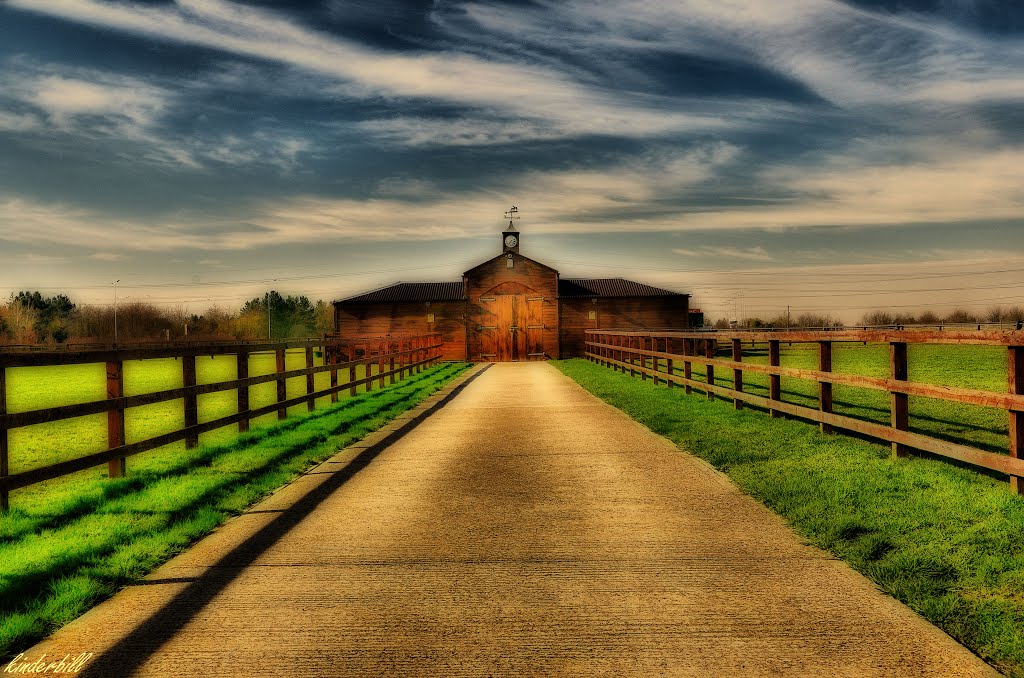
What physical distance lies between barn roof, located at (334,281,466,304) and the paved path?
37309 millimetres

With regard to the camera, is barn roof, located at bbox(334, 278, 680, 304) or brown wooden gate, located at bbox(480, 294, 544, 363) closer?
brown wooden gate, located at bbox(480, 294, 544, 363)

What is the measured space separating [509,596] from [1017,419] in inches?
162

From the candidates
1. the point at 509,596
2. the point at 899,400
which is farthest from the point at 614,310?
the point at 509,596

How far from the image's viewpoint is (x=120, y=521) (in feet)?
19.3

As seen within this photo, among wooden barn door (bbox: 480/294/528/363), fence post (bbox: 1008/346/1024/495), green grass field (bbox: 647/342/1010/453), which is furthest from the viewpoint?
wooden barn door (bbox: 480/294/528/363)

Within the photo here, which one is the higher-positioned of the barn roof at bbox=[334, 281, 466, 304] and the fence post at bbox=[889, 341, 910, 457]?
the barn roof at bbox=[334, 281, 466, 304]

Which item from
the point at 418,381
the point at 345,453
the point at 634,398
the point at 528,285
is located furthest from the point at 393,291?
the point at 345,453

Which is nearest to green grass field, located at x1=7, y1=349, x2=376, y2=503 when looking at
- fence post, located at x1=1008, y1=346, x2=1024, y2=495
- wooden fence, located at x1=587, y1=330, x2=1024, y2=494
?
wooden fence, located at x1=587, y1=330, x2=1024, y2=494

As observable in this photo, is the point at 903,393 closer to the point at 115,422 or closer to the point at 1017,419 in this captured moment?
the point at 1017,419

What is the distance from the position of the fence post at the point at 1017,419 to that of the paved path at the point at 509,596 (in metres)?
1.81

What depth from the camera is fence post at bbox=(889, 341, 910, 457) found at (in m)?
7.40

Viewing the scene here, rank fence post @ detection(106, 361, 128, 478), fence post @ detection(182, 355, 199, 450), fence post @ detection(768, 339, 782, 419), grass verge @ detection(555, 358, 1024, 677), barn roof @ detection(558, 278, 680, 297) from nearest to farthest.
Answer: grass verge @ detection(555, 358, 1024, 677)
fence post @ detection(106, 361, 128, 478)
fence post @ detection(182, 355, 199, 450)
fence post @ detection(768, 339, 782, 419)
barn roof @ detection(558, 278, 680, 297)

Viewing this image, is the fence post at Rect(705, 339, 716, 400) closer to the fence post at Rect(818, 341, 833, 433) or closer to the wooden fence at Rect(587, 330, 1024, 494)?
the wooden fence at Rect(587, 330, 1024, 494)

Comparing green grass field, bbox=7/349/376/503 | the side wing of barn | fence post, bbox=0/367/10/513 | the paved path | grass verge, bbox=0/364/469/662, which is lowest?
green grass field, bbox=7/349/376/503
